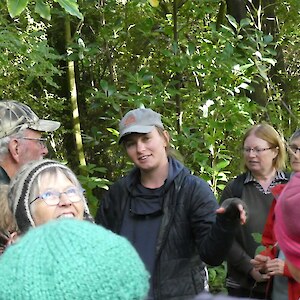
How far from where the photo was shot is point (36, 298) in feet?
3.77

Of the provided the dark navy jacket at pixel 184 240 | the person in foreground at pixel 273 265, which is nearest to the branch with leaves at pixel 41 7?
the dark navy jacket at pixel 184 240

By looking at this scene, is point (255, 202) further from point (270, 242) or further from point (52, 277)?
point (52, 277)

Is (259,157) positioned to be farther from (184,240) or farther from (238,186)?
(184,240)

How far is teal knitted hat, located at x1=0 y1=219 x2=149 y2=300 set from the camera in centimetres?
116

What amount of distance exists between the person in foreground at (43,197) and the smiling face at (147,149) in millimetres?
790

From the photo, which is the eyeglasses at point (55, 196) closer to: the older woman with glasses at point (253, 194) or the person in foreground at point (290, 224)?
the person in foreground at point (290, 224)

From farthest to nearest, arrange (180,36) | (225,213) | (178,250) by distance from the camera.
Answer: (180,36) → (178,250) → (225,213)

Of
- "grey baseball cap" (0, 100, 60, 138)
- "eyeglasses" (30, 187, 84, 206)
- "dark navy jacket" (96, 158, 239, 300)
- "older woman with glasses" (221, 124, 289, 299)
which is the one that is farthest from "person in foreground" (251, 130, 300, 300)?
"grey baseball cap" (0, 100, 60, 138)

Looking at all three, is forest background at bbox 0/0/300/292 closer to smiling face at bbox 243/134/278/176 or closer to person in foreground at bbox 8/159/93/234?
smiling face at bbox 243/134/278/176

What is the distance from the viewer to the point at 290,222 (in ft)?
5.48

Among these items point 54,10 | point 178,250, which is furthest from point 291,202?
point 54,10

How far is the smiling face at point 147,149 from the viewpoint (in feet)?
10.5

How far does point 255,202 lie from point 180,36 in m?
2.70

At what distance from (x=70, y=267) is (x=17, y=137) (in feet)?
7.86
